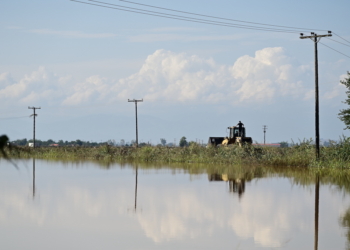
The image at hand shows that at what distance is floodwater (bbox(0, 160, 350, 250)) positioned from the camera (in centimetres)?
1180

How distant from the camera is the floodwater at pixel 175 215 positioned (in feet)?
38.7

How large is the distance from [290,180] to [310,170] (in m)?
6.80

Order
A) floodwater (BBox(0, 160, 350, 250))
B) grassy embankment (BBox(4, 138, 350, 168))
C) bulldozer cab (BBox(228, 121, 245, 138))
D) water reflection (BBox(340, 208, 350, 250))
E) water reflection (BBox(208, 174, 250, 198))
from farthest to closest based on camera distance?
bulldozer cab (BBox(228, 121, 245, 138))
grassy embankment (BBox(4, 138, 350, 168))
water reflection (BBox(208, 174, 250, 198))
water reflection (BBox(340, 208, 350, 250))
floodwater (BBox(0, 160, 350, 250))

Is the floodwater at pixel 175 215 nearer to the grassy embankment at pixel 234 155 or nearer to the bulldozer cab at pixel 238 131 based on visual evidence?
the grassy embankment at pixel 234 155

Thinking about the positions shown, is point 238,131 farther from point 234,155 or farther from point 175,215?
point 175,215

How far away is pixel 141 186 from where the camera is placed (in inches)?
958

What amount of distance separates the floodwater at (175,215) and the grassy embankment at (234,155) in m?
6.54

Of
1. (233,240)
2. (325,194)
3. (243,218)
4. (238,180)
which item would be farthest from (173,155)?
(233,240)

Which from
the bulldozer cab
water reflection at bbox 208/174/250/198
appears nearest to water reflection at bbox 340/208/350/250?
water reflection at bbox 208/174/250/198

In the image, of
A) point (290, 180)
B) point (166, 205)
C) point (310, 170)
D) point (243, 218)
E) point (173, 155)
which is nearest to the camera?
point (243, 218)

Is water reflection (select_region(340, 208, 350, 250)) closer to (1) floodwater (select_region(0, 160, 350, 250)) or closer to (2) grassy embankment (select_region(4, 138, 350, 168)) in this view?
(1) floodwater (select_region(0, 160, 350, 250))

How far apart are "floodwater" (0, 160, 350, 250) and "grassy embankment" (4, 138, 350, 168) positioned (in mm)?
6535

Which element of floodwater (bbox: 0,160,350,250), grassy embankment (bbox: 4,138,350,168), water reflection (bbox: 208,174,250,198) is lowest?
floodwater (bbox: 0,160,350,250)

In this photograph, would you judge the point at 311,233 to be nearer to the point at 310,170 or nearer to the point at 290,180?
the point at 290,180
